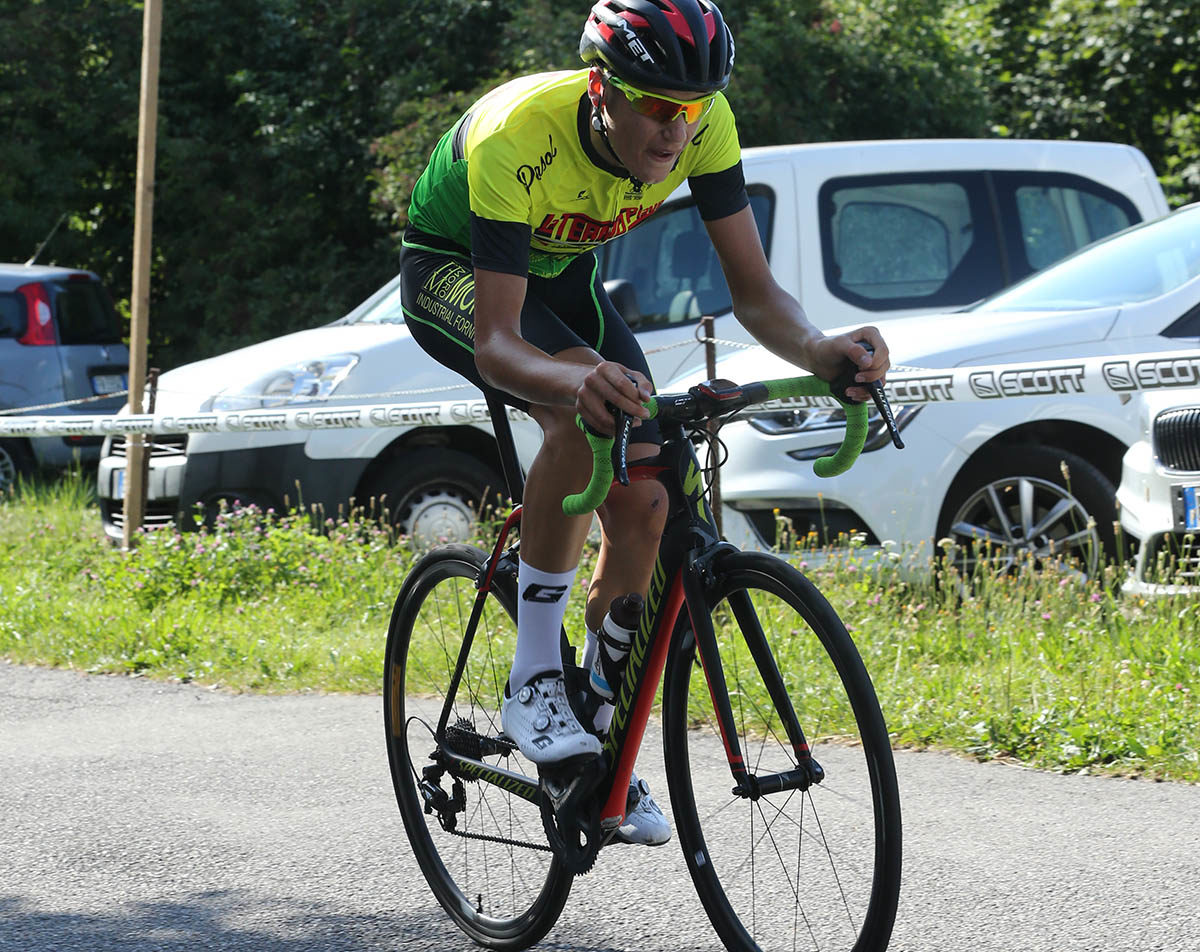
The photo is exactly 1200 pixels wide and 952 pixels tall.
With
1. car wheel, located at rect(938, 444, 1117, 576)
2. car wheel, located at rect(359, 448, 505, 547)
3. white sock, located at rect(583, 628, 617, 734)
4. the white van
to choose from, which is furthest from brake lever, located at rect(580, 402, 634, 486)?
car wheel, located at rect(359, 448, 505, 547)

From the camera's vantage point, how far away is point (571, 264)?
3.58 meters

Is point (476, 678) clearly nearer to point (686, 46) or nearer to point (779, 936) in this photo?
point (779, 936)

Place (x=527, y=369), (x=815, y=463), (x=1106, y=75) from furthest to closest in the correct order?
(x=1106, y=75) → (x=527, y=369) → (x=815, y=463)

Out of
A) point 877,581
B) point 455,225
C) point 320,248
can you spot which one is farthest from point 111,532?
point 320,248

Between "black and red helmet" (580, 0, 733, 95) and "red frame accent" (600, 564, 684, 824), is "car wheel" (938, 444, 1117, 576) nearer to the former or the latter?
"red frame accent" (600, 564, 684, 824)

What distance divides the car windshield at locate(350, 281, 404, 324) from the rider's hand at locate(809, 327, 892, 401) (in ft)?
19.9

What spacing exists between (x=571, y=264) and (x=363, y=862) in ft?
5.39

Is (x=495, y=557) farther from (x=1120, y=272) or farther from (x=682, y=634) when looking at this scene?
(x=1120, y=272)

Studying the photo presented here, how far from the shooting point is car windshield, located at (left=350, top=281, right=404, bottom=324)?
29.0 ft

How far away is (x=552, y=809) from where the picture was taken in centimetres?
328

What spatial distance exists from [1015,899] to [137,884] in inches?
83.3

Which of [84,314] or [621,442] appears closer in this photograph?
[621,442]

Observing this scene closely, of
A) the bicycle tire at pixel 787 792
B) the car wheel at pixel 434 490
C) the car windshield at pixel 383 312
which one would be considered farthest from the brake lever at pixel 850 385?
the car windshield at pixel 383 312

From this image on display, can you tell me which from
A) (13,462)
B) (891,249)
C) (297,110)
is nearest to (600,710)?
(891,249)
